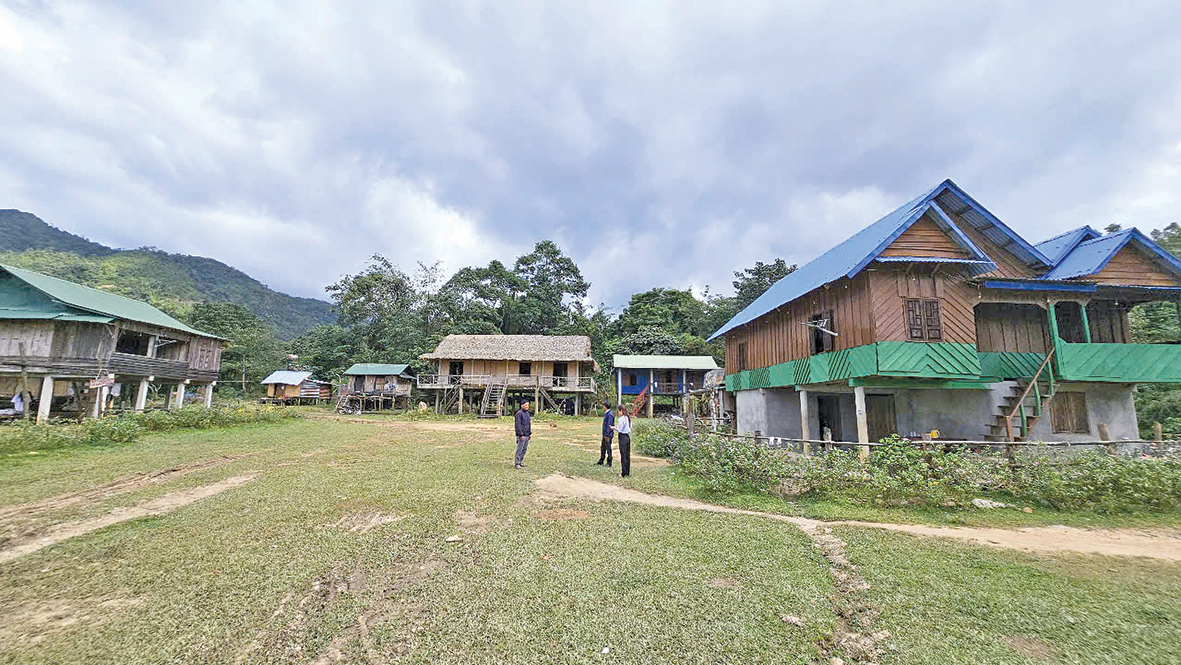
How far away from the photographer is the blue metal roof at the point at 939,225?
11422mm

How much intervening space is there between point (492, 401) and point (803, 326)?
2483cm

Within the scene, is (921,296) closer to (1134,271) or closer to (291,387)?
(1134,271)

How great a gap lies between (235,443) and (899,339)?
1937 cm

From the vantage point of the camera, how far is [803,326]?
48.4 ft


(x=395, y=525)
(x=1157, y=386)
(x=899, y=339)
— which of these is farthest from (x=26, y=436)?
(x=1157, y=386)

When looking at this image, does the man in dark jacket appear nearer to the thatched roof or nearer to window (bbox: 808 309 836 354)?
window (bbox: 808 309 836 354)

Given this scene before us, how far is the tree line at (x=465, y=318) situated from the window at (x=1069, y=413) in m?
27.2

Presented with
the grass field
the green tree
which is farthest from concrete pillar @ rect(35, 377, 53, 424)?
the green tree

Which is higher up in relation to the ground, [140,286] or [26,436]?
[140,286]

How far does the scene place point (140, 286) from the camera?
52.5 m

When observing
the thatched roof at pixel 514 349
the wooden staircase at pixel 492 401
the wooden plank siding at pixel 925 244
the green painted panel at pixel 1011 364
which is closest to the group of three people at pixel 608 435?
the wooden plank siding at pixel 925 244

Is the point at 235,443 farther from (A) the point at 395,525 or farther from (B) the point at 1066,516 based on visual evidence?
(B) the point at 1066,516

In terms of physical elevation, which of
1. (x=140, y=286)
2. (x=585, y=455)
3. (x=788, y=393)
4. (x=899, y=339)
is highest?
(x=140, y=286)

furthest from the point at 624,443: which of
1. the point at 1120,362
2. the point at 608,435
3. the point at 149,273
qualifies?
the point at 149,273
